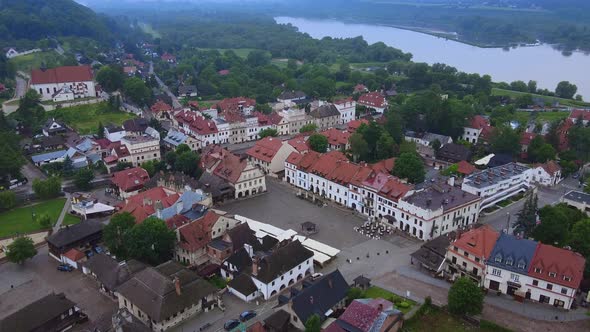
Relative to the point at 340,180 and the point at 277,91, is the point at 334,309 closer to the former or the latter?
the point at 340,180

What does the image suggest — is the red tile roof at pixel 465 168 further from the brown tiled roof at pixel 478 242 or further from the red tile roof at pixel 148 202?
the red tile roof at pixel 148 202

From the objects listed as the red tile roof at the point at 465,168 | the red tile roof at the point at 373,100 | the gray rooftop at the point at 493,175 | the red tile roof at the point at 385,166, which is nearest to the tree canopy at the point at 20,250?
the red tile roof at the point at 385,166

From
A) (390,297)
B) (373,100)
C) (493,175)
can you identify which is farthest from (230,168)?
(373,100)

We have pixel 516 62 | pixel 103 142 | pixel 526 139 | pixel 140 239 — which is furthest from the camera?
pixel 516 62

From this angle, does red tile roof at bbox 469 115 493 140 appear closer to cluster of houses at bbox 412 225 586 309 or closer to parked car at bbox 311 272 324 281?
cluster of houses at bbox 412 225 586 309

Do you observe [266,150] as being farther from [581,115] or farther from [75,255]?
[581,115]

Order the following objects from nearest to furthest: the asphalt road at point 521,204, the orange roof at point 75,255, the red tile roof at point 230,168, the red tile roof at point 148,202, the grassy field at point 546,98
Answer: the orange roof at point 75,255, the red tile roof at point 148,202, the asphalt road at point 521,204, the red tile roof at point 230,168, the grassy field at point 546,98

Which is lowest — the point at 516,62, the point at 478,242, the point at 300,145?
the point at 516,62

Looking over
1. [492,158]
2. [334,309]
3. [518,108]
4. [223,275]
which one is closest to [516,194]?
[492,158]
